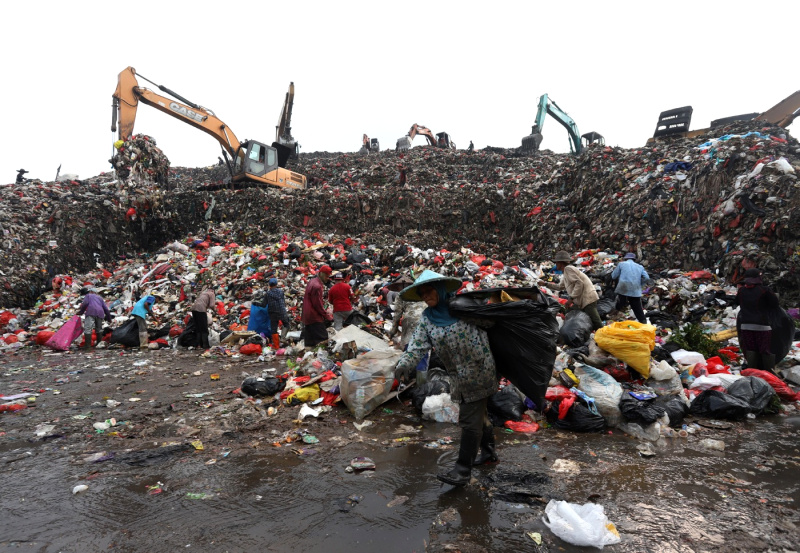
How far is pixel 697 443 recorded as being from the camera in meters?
3.03

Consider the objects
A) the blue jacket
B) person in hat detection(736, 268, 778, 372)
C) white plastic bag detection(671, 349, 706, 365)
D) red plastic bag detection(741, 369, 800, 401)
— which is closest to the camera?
red plastic bag detection(741, 369, 800, 401)

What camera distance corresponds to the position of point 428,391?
12.4 feet

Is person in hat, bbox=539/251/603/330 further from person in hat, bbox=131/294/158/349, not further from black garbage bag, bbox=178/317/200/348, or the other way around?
person in hat, bbox=131/294/158/349

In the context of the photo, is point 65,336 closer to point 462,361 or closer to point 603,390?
point 462,361

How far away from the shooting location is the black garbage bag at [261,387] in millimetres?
4301

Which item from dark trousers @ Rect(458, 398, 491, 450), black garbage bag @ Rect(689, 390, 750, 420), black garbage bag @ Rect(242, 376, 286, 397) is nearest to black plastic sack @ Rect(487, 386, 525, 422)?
dark trousers @ Rect(458, 398, 491, 450)

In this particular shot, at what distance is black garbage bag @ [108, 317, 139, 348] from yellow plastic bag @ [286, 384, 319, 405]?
16.0 feet

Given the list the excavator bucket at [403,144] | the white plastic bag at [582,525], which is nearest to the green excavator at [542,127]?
the excavator bucket at [403,144]

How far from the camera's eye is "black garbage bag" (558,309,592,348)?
15.6 ft

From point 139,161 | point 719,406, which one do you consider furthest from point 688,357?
point 139,161

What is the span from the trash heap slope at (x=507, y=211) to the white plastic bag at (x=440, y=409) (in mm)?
6181

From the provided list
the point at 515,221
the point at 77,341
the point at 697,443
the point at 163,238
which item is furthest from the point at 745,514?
the point at 163,238

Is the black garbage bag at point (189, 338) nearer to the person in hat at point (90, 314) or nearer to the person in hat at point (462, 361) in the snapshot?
the person in hat at point (90, 314)

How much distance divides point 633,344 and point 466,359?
2169 millimetres
